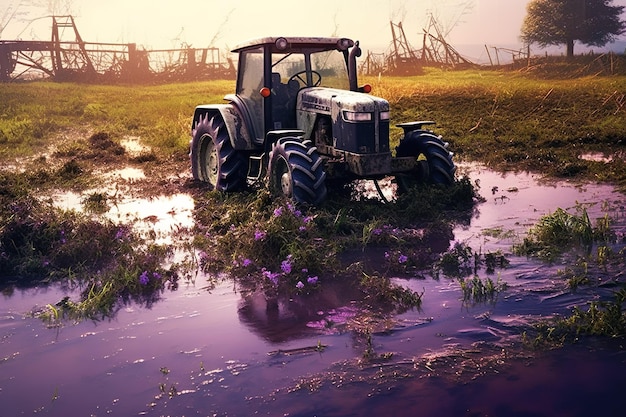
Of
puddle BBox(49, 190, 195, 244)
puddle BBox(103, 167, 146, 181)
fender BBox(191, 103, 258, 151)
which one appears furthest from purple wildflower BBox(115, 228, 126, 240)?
puddle BBox(103, 167, 146, 181)

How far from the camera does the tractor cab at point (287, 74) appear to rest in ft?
27.7

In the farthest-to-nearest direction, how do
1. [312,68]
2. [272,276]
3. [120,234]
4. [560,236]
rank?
[312,68] → [120,234] → [560,236] → [272,276]

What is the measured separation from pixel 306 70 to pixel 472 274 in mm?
4024

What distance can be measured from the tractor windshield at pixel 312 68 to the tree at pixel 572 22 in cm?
2557

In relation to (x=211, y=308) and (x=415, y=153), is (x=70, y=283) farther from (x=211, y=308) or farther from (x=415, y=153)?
(x=415, y=153)

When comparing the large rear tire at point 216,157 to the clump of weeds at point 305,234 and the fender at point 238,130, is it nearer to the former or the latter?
the fender at point 238,130

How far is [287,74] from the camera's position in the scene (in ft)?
28.2

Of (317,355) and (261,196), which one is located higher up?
(261,196)

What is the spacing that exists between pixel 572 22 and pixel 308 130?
88.2ft

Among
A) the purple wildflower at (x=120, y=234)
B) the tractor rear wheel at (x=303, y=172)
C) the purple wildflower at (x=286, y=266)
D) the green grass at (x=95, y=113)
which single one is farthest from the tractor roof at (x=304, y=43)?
the green grass at (x=95, y=113)

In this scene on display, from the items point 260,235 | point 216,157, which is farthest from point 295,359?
point 216,157

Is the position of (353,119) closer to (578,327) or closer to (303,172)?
(303,172)

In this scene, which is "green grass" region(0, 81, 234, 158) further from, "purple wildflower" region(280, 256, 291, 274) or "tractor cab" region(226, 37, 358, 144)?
"purple wildflower" region(280, 256, 291, 274)

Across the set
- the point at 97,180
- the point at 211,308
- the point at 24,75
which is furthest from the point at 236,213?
the point at 24,75
